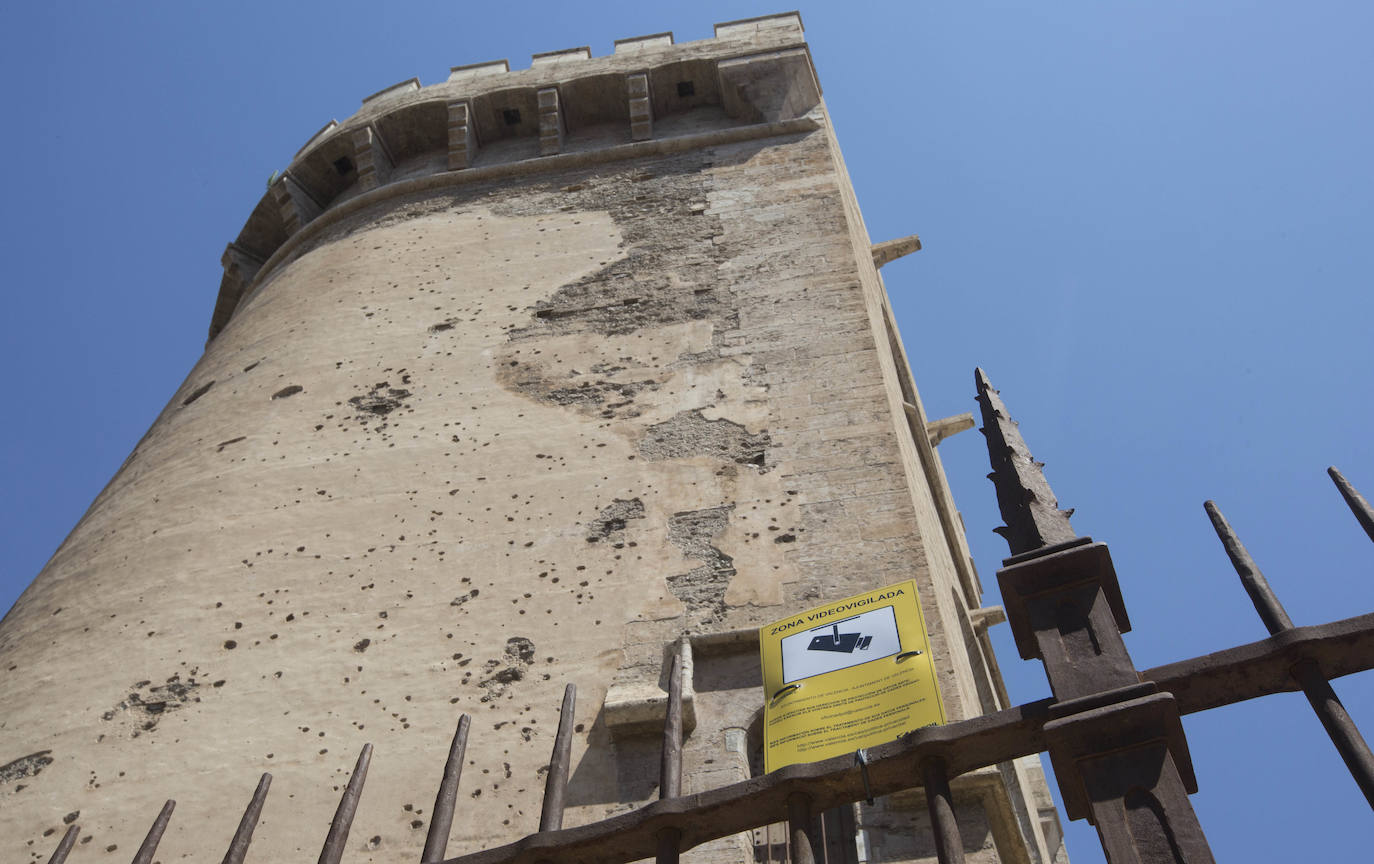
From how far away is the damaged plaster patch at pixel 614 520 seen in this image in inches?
210

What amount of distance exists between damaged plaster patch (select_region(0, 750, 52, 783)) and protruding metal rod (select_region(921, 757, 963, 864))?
12.7ft

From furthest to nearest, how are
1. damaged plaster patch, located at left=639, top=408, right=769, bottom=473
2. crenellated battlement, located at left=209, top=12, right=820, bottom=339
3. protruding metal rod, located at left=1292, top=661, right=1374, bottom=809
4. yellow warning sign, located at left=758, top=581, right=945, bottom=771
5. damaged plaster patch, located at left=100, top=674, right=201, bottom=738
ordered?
crenellated battlement, located at left=209, top=12, right=820, bottom=339 < damaged plaster patch, located at left=639, top=408, right=769, bottom=473 < damaged plaster patch, located at left=100, top=674, right=201, bottom=738 < yellow warning sign, located at left=758, top=581, right=945, bottom=771 < protruding metal rod, located at left=1292, top=661, right=1374, bottom=809

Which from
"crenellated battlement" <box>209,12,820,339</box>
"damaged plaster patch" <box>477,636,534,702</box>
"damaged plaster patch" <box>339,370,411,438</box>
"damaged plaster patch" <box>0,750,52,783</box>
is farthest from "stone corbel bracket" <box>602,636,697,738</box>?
"crenellated battlement" <box>209,12,820,339</box>

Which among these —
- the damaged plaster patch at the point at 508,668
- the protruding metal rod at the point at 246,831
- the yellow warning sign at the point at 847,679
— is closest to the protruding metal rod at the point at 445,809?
the protruding metal rod at the point at 246,831

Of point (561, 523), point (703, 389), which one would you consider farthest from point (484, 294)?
point (561, 523)

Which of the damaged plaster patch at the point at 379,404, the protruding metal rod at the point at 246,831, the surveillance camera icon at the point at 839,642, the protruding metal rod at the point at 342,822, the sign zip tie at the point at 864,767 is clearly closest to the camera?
the sign zip tie at the point at 864,767

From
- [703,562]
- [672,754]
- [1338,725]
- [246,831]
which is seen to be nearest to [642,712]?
[703,562]

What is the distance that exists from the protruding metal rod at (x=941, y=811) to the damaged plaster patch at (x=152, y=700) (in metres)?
3.59

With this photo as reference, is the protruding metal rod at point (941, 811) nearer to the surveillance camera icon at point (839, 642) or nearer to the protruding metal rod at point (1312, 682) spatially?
the protruding metal rod at point (1312, 682)

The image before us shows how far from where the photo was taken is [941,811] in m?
2.19

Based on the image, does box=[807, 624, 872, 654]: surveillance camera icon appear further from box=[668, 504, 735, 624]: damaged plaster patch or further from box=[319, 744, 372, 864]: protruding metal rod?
box=[319, 744, 372, 864]: protruding metal rod

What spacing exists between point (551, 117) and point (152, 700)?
609 cm

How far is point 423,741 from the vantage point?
4500 millimetres

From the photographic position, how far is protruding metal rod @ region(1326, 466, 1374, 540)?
2221 millimetres
